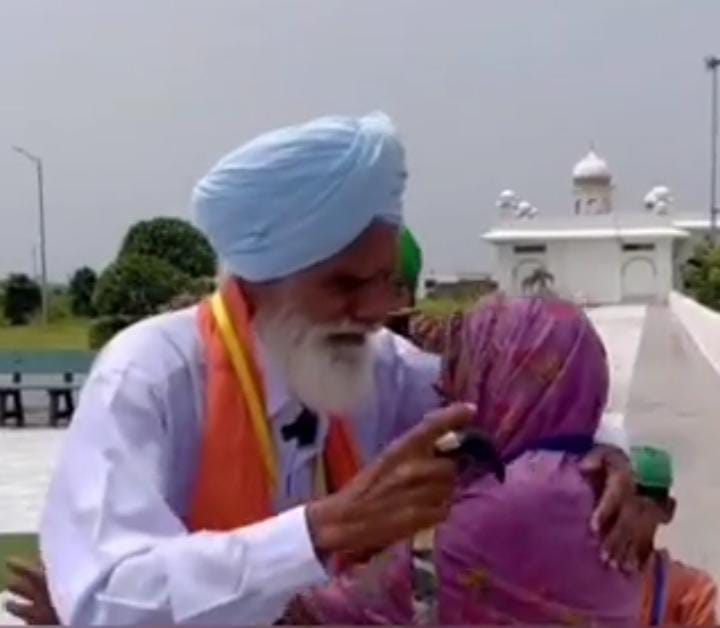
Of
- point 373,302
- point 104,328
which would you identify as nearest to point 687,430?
point 373,302

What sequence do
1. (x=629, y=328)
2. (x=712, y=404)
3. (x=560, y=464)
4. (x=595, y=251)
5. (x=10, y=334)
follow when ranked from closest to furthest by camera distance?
(x=560, y=464)
(x=712, y=404)
(x=629, y=328)
(x=10, y=334)
(x=595, y=251)

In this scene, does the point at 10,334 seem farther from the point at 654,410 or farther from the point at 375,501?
the point at 375,501

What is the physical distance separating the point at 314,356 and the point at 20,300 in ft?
165

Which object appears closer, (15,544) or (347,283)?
(347,283)

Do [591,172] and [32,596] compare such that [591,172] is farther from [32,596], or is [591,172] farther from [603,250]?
[32,596]

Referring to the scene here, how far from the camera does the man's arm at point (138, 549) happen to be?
145 centimetres

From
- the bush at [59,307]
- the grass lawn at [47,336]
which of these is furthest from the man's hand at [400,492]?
the bush at [59,307]

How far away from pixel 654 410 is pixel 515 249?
43660mm

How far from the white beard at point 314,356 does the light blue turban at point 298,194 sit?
Answer: 58 millimetres

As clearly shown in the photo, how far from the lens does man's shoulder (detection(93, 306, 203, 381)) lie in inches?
64.9

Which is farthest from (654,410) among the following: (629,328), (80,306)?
(80,306)

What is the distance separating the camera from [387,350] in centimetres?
196

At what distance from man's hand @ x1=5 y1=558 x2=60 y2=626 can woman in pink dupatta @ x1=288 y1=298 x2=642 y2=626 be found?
0.27 m

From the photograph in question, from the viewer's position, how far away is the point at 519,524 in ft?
5.63
